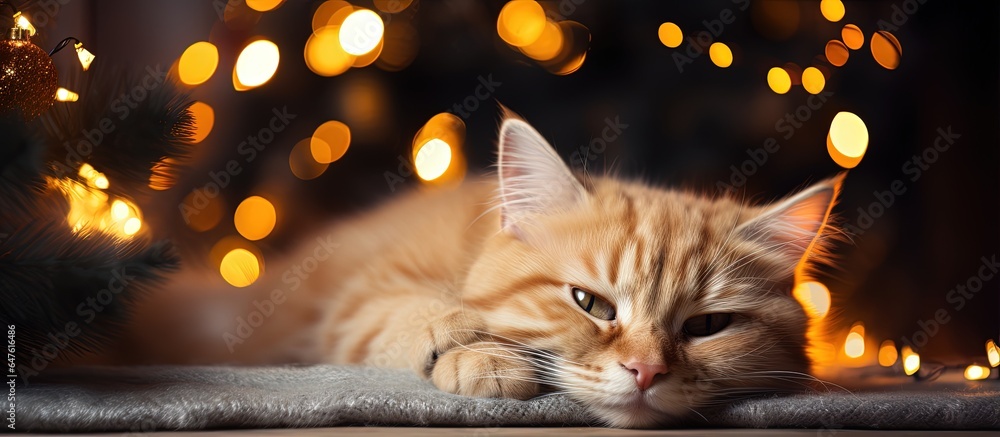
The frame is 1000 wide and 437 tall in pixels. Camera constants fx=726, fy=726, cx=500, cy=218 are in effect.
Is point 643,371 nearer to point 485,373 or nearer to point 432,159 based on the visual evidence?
point 485,373

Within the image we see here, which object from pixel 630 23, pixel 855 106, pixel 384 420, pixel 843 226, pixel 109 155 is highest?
pixel 630 23

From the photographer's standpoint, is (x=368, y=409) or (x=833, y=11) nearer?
(x=368, y=409)

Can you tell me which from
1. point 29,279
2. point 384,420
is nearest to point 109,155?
point 29,279

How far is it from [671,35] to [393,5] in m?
0.63

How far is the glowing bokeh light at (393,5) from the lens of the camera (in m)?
1.64

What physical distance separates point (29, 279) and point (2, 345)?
97 millimetres

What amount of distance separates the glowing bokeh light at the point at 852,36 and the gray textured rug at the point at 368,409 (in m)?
0.92

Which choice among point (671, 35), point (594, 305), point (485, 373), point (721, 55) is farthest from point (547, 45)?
point (485, 373)

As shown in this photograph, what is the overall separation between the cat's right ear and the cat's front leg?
0.65 ft

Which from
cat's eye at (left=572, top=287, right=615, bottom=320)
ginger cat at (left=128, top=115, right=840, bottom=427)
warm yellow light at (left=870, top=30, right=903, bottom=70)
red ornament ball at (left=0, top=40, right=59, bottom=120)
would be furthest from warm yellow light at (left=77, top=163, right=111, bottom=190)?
warm yellow light at (left=870, top=30, right=903, bottom=70)

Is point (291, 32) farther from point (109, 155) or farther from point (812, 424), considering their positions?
point (812, 424)

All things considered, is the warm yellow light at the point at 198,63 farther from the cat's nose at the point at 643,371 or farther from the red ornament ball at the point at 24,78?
the cat's nose at the point at 643,371

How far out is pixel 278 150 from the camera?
1709 millimetres

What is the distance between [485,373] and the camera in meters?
0.92
